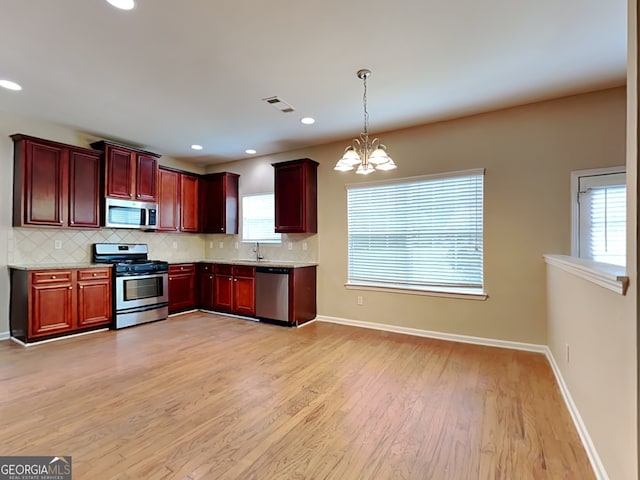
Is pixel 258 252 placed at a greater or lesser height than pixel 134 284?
greater

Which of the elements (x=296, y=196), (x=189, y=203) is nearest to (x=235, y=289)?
(x=296, y=196)

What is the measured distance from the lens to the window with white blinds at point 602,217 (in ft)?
9.96

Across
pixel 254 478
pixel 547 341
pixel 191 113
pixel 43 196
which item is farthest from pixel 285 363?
pixel 43 196

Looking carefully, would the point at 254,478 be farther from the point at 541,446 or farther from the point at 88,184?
the point at 88,184

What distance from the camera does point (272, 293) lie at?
468cm

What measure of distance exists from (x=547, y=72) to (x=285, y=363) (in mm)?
3652

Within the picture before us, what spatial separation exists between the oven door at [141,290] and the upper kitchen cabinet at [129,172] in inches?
47.5

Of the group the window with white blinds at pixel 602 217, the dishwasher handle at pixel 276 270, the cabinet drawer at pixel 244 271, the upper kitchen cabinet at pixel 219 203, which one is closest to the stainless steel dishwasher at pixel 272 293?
the dishwasher handle at pixel 276 270

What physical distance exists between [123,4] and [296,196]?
306 centimetres

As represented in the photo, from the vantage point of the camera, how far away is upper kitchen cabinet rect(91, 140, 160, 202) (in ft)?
14.8

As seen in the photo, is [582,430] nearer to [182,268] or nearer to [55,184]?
[182,268]

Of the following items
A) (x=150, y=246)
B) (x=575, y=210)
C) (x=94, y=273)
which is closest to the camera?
(x=575, y=210)

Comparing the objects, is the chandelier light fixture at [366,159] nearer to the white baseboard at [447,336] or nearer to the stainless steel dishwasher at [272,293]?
the stainless steel dishwasher at [272,293]

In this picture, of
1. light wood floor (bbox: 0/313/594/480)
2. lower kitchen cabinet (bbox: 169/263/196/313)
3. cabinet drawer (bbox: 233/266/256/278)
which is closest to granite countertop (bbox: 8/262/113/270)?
light wood floor (bbox: 0/313/594/480)
